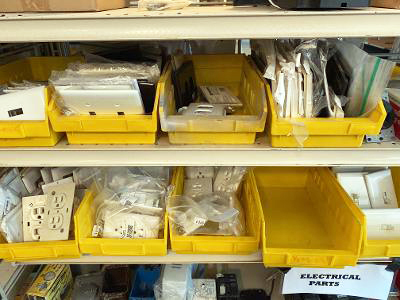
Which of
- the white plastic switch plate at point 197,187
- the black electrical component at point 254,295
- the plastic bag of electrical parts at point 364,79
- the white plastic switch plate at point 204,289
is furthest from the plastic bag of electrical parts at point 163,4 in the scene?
the black electrical component at point 254,295

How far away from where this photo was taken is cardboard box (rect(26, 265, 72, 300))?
3.67 feet

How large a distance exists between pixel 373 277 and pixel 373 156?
49 cm

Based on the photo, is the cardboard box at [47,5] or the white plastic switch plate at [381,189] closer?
the cardboard box at [47,5]

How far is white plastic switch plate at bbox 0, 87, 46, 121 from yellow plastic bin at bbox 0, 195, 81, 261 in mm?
348

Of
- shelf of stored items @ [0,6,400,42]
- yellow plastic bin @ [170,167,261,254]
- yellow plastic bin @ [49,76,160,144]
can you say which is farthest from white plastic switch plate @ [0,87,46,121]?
yellow plastic bin @ [170,167,261,254]

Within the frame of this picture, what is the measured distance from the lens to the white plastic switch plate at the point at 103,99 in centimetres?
78

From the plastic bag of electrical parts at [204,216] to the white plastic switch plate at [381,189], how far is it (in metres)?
0.45

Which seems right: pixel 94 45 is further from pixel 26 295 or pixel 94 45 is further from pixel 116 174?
pixel 26 295

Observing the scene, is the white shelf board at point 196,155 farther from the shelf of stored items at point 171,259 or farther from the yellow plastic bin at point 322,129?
the shelf of stored items at point 171,259

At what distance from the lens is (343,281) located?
1066 millimetres

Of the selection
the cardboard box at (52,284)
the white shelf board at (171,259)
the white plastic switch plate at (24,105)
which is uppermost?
the white plastic switch plate at (24,105)

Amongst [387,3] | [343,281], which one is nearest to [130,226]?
[343,281]

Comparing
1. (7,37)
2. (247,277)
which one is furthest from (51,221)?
(247,277)

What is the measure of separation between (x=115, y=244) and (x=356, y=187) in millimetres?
829
